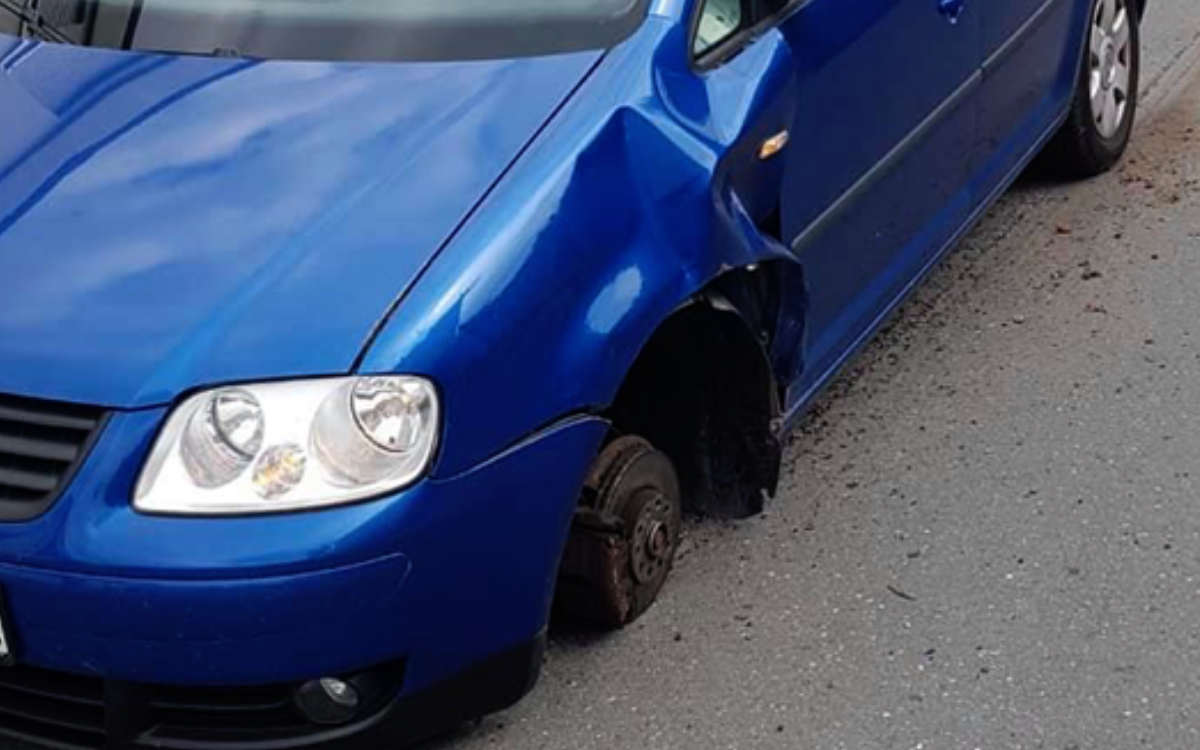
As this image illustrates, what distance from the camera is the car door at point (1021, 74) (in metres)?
4.47

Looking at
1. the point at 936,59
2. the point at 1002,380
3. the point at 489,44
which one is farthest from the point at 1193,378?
the point at 489,44

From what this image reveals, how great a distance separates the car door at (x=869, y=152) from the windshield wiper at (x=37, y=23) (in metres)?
1.34

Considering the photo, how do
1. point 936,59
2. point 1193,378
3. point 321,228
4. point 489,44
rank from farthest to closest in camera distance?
point 1193,378 < point 936,59 < point 489,44 < point 321,228

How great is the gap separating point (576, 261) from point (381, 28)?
65 centimetres

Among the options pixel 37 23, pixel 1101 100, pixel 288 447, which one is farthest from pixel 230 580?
pixel 1101 100

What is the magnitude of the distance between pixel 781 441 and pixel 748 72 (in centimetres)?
74

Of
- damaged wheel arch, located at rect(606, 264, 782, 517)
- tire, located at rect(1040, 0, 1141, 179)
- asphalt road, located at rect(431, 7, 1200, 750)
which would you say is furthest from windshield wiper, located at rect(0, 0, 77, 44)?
tire, located at rect(1040, 0, 1141, 179)

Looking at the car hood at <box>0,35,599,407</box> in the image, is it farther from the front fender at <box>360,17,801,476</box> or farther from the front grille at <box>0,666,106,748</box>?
the front grille at <box>0,666,106,748</box>

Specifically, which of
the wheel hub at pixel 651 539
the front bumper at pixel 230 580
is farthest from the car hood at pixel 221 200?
the wheel hub at pixel 651 539

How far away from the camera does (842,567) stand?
11.8ft

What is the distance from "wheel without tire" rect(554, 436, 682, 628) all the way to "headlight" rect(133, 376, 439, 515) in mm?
610

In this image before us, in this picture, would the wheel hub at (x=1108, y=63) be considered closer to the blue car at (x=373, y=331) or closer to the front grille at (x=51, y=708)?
the blue car at (x=373, y=331)

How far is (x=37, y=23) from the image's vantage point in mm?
3357

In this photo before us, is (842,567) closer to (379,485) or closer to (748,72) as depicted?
(748,72)
